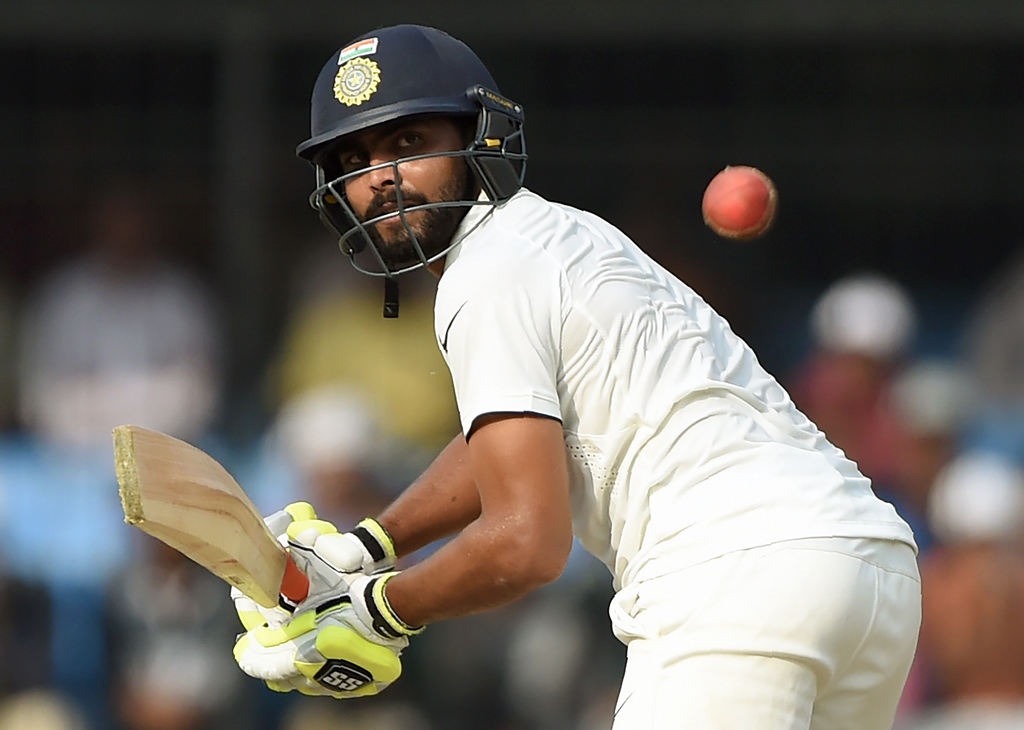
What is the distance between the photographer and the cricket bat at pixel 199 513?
3170 mm

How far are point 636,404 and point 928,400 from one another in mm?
4360

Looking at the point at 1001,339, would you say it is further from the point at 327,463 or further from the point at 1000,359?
the point at 327,463

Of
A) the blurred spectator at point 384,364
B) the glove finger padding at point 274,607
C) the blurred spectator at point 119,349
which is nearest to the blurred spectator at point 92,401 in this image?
the blurred spectator at point 119,349

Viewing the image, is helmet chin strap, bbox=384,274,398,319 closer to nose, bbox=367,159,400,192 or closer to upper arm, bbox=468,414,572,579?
nose, bbox=367,159,400,192

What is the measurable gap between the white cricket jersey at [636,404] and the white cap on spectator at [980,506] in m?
3.56

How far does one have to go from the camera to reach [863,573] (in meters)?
3.16

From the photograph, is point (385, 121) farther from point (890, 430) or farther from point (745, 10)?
point (745, 10)

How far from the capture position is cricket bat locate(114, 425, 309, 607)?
3170 mm

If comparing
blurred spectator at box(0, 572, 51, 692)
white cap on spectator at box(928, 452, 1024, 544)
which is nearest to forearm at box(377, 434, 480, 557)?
white cap on spectator at box(928, 452, 1024, 544)

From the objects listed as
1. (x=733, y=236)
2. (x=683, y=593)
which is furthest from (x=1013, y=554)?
(x=683, y=593)

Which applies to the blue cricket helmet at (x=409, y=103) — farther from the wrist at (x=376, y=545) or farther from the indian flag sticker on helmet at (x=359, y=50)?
the wrist at (x=376, y=545)

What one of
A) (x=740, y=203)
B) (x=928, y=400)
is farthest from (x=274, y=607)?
(x=928, y=400)

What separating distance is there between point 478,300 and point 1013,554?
13.8ft

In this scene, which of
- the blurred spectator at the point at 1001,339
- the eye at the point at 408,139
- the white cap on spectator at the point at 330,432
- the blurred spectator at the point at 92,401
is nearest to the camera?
the eye at the point at 408,139
